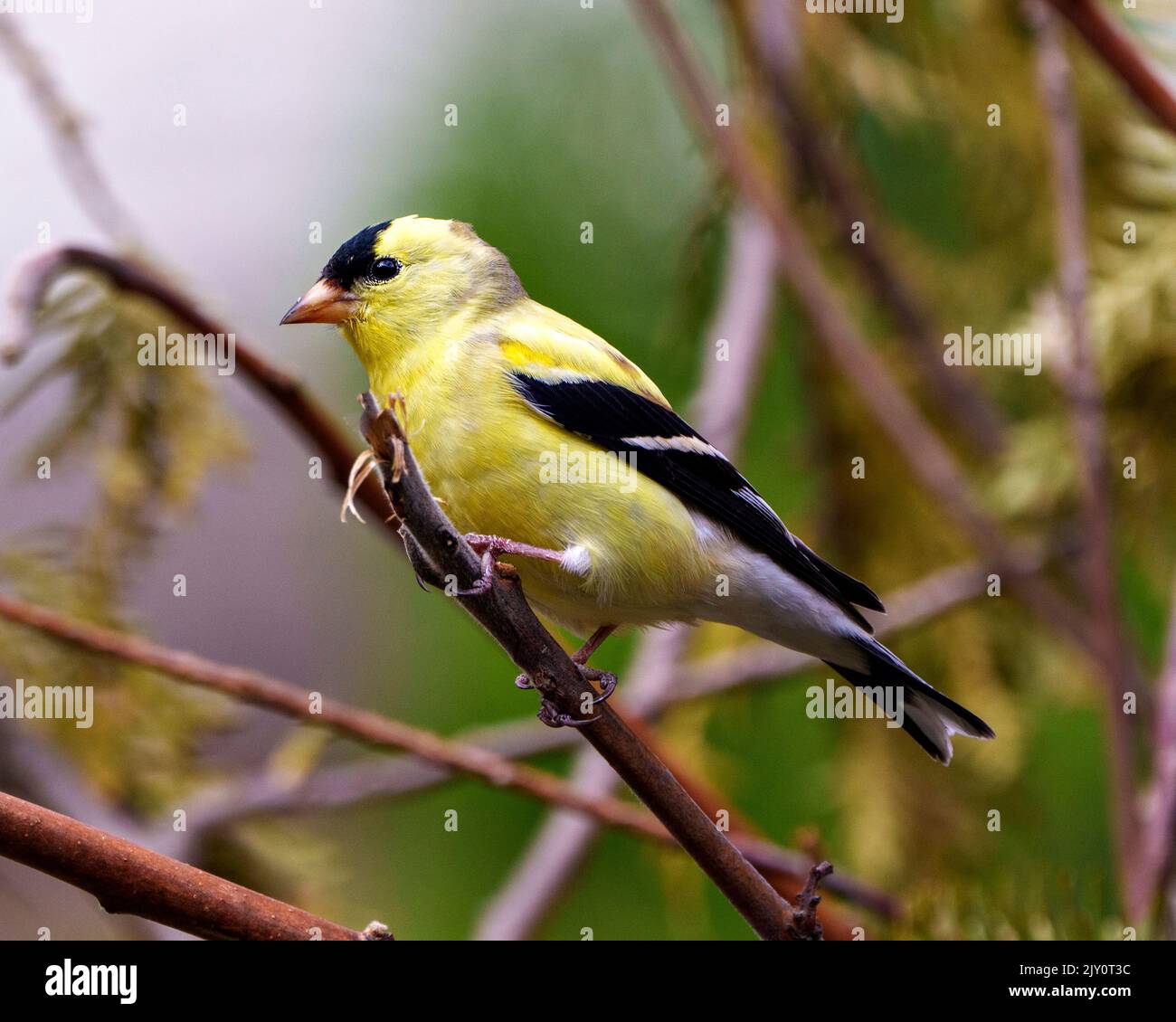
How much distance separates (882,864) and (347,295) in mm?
1813

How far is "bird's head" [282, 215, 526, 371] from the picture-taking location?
5.96 feet

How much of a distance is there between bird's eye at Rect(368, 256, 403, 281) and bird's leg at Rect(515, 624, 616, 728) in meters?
0.64

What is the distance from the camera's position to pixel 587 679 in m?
1.36

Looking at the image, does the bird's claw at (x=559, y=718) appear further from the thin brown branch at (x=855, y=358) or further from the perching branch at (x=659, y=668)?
the thin brown branch at (x=855, y=358)

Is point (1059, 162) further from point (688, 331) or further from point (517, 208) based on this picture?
point (517, 208)

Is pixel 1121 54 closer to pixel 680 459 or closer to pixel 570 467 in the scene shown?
pixel 680 459

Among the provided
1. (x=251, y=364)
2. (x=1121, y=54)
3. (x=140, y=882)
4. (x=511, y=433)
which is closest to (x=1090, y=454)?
(x=1121, y=54)

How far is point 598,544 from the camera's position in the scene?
1.81m

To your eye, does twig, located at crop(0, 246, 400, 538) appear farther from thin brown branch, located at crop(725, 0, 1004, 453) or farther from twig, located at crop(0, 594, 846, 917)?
thin brown branch, located at crop(725, 0, 1004, 453)

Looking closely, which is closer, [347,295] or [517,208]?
[347,295]

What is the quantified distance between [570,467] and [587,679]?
564 mm

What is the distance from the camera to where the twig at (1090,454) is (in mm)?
1959

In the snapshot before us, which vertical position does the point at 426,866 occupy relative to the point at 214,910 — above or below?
below
